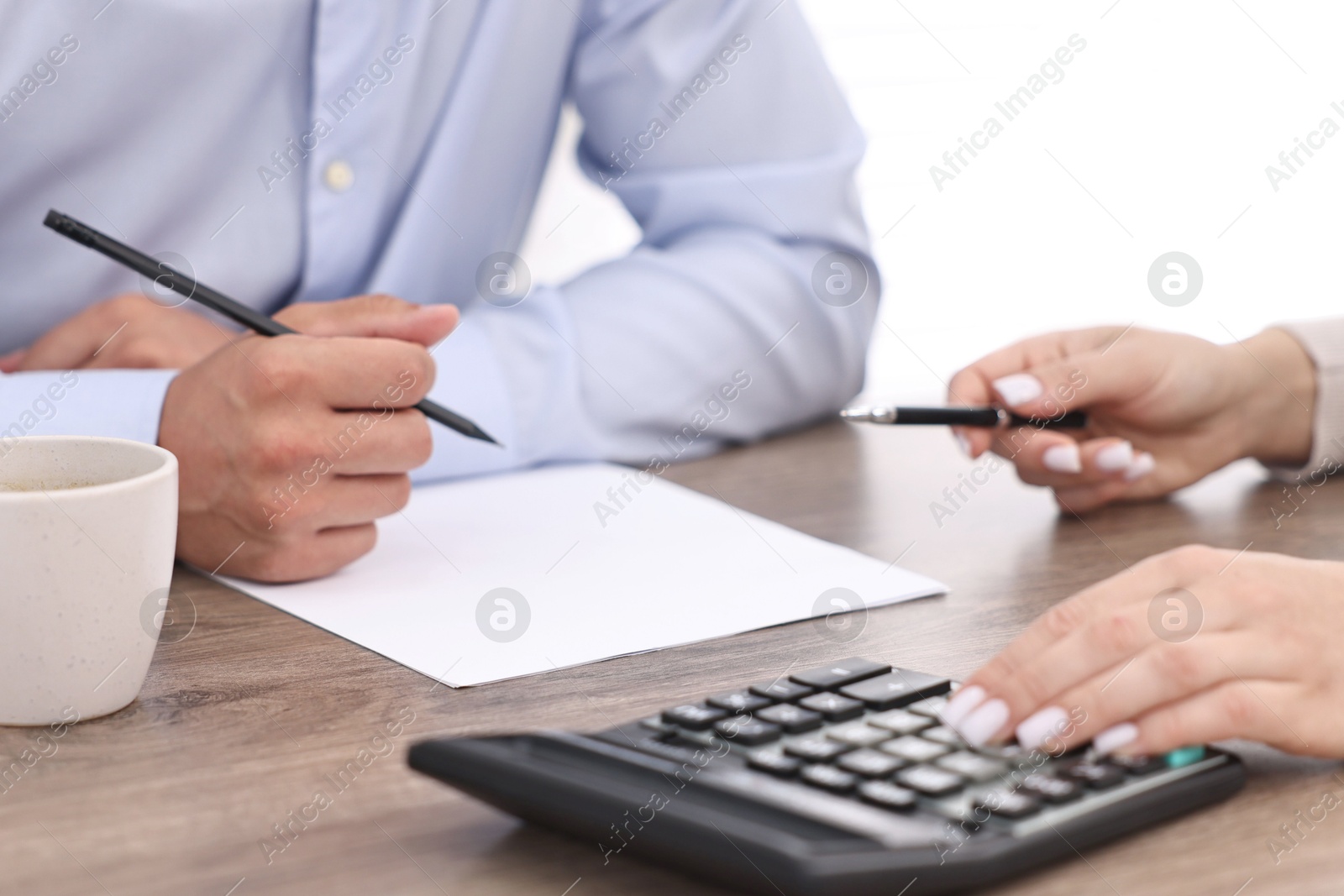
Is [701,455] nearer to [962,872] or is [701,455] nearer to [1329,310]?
[962,872]

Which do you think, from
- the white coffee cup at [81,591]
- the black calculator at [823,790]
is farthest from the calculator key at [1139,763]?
the white coffee cup at [81,591]

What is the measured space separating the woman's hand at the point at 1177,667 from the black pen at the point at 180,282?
17.3 inches

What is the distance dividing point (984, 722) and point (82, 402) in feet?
2.19

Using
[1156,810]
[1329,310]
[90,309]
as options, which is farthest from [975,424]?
[1329,310]

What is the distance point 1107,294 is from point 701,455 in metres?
2.32

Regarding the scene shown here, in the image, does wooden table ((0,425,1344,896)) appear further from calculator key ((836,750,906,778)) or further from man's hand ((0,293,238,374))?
man's hand ((0,293,238,374))

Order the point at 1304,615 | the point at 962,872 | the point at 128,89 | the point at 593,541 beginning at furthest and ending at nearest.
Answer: the point at 128,89, the point at 593,541, the point at 1304,615, the point at 962,872

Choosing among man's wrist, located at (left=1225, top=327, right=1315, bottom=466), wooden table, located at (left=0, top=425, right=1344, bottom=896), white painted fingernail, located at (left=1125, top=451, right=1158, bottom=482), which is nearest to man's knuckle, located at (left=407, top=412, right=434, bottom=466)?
wooden table, located at (left=0, top=425, right=1344, bottom=896)

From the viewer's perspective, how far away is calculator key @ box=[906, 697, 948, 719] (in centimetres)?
50

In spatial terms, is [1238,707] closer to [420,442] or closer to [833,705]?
[833,705]

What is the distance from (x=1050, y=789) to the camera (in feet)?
1.42

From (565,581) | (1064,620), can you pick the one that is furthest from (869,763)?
(565,581)

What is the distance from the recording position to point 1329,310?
319 centimetres

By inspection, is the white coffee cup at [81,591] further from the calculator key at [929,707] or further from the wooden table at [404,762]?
the calculator key at [929,707]
